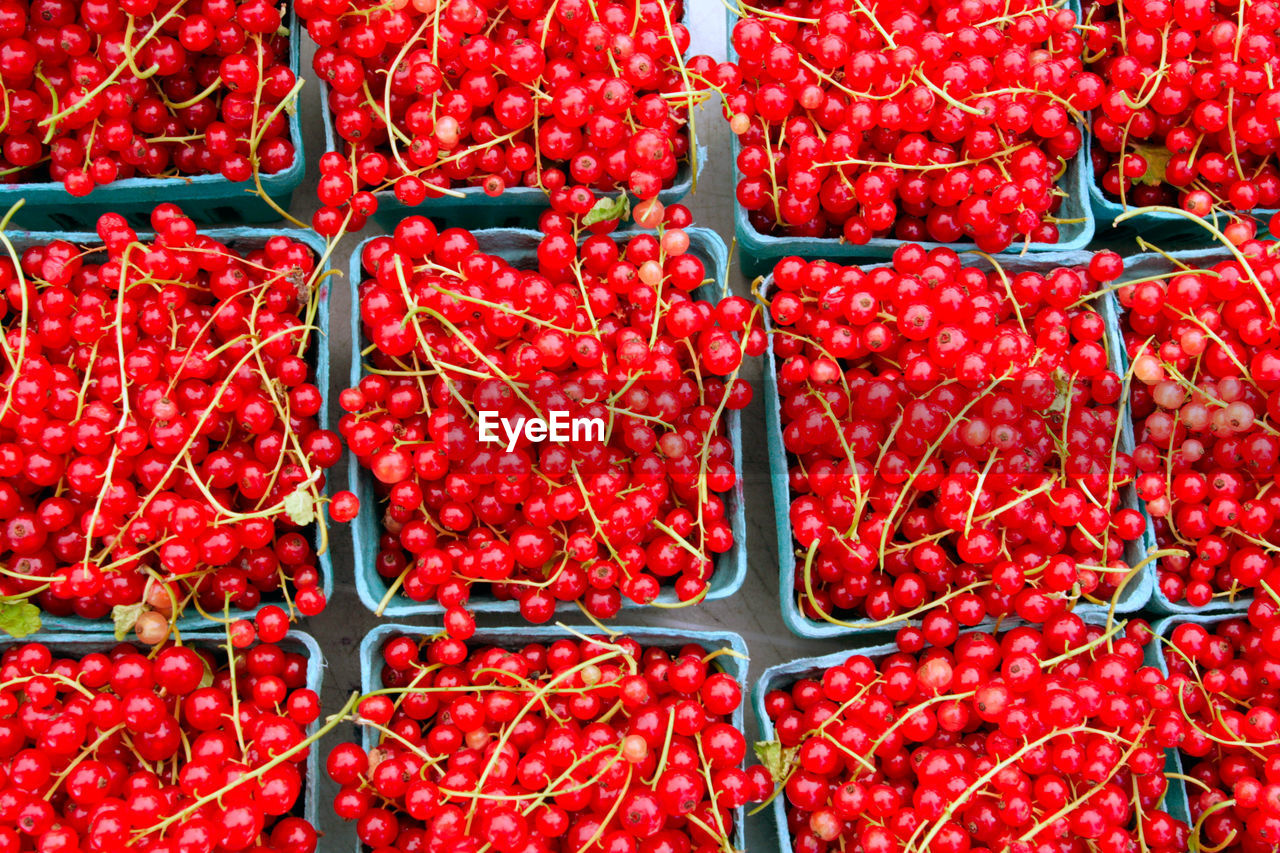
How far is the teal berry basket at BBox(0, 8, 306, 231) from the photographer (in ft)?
4.15

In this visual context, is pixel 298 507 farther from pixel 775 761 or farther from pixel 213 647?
pixel 775 761

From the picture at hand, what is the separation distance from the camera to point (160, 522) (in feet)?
3.42

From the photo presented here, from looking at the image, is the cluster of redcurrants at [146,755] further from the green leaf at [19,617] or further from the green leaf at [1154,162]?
the green leaf at [1154,162]

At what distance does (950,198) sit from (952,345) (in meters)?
0.24

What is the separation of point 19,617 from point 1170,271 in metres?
1.60

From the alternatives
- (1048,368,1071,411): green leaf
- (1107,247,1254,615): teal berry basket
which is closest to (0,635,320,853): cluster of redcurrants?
(1048,368,1071,411): green leaf

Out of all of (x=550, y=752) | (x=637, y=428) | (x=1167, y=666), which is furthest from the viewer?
(x=1167, y=666)

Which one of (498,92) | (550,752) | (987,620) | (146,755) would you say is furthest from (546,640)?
(498,92)

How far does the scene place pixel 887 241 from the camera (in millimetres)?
1315

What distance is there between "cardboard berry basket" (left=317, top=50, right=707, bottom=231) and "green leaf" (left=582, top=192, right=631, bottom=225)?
5 centimetres

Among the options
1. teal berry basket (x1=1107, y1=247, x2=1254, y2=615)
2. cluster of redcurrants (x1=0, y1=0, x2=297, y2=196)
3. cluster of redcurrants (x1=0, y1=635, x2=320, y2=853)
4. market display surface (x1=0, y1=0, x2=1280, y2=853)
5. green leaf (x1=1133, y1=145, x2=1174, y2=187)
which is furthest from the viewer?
green leaf (x1=1133, y1=145, x2=1174, y2=187)

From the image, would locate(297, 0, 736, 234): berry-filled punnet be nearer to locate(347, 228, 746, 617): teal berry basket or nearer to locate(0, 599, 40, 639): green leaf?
locate(347, 228, 746, 617): teal berry basket

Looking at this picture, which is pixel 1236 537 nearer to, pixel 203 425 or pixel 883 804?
pixel 883 804

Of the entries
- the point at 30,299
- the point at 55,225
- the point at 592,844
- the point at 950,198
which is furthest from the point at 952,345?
the point at 55,225
